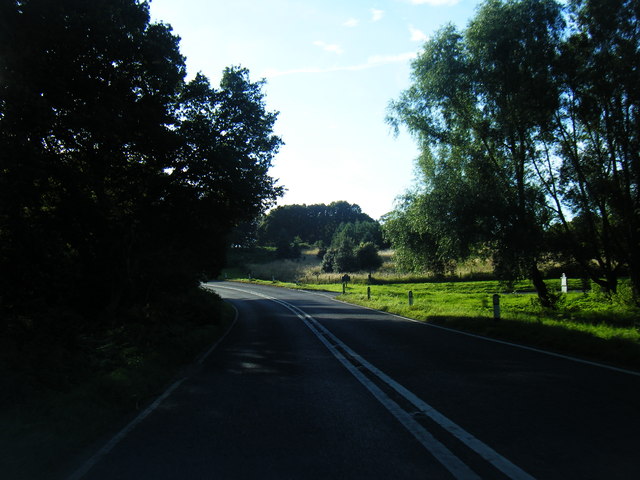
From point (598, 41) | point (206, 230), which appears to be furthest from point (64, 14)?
point (598, 41)

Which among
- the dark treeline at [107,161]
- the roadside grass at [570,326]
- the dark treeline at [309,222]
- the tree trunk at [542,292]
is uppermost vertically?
the dark treeline at [309,222]

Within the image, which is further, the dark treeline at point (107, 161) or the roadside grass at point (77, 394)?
the dark treeline at point (107, 161)

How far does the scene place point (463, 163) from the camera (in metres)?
19.3

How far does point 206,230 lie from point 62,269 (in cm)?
516

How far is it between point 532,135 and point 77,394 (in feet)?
59.5

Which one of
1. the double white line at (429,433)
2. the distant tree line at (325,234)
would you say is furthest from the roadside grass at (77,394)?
the distant tree line at (325,234)

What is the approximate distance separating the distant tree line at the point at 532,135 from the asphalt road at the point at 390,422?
8.60m

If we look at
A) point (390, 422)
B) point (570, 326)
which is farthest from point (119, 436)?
point (570, 326)

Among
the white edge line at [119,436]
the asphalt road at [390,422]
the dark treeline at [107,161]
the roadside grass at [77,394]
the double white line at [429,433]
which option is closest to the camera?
the double white line at [429,433]

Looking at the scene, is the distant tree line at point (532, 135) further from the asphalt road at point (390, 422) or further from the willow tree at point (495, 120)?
the asphalt road at point (390, 422)

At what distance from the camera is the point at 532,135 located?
1920 centimetres

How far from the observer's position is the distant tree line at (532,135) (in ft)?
56.0

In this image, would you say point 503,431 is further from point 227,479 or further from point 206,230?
point 206,230

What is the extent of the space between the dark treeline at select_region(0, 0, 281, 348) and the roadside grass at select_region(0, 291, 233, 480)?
8.61 feet
